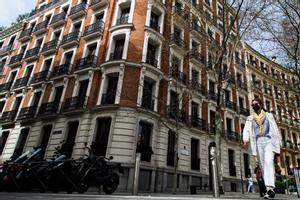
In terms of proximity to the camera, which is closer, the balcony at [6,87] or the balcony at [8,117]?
the balcony at [8,117]

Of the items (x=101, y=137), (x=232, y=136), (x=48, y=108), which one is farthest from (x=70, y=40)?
(x=232, y=136)

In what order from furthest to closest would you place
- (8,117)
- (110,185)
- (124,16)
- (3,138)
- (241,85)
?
1. (241,85)
2. (3,138)
3. (8,117)
4. (124,16)
5. (110,185)

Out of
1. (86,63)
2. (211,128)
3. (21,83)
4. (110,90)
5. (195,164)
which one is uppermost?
(86,63)

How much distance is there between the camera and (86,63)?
1838 cm

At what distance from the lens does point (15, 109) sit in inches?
853

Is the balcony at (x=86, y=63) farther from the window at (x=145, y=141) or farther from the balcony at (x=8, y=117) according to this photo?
the balcony at (x=8, y=117)

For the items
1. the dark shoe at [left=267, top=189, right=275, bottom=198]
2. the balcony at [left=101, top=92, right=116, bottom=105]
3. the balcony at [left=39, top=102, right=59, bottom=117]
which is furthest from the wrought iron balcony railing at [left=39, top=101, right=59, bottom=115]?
the dark shoe at [left=267, top=189, right=275, bottom=198]

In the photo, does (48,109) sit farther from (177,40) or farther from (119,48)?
(177,40)

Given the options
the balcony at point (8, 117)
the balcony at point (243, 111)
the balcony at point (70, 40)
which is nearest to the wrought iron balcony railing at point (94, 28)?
the balcony at point (70, 40)

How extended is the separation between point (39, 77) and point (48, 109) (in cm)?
414

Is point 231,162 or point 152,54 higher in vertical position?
point 152,54

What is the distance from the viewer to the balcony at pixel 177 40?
1960 cm

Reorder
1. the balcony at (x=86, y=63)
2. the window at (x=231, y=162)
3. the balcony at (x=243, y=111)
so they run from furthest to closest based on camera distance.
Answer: the balcony at (x=243, y=111) → the window at (x=231, y=162) → the balcony at (x=86, y=63)

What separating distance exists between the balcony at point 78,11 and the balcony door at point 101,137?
444 inches
